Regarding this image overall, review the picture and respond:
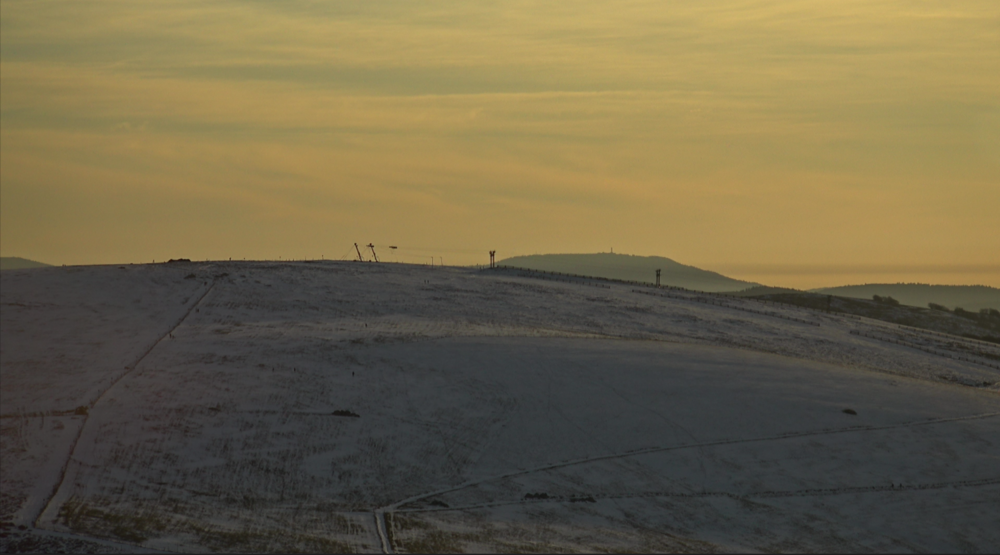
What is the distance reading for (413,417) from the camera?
5131cm

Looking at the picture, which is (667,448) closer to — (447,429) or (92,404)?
(447,429)

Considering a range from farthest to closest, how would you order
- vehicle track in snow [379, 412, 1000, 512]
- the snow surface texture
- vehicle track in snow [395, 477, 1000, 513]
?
vehicle track in snow [379, 412, 1000, 512] → vehicle track in snow [395, 477, 1000, 513] → the snow surface texture

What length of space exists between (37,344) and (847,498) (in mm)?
45232

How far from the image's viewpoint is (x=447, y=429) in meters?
50.3

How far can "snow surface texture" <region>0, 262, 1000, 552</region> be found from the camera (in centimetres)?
3875

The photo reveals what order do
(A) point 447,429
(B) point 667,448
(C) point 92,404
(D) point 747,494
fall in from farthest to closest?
(B) point 667,448 → (A) point 447,429 → (C) point 92,404 → (D) point 747,494

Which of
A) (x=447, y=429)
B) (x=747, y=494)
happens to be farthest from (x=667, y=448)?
(x=447, y=429)

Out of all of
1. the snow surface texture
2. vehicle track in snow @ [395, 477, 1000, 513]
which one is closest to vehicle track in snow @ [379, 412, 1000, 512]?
the snow surface texture

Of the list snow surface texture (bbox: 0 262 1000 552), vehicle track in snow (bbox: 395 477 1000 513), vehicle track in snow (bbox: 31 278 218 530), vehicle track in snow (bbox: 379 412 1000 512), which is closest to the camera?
vehicle track in snow (bbox: 31 278 218 530)

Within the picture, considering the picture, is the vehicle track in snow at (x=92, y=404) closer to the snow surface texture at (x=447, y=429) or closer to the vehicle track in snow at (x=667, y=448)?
the snow surface texture at (x=447, y=429)

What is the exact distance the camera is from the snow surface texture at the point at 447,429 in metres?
38.8

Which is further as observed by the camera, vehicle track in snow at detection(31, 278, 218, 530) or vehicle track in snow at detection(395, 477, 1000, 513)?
vehicle track in snow at detection(395, 477, 1000, 513)

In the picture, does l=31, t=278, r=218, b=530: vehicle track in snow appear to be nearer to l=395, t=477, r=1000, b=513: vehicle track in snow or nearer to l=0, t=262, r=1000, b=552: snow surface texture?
l=0, t=262, r=1000, b=552: snow surface texture

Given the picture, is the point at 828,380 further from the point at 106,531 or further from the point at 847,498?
the point at 106,531
